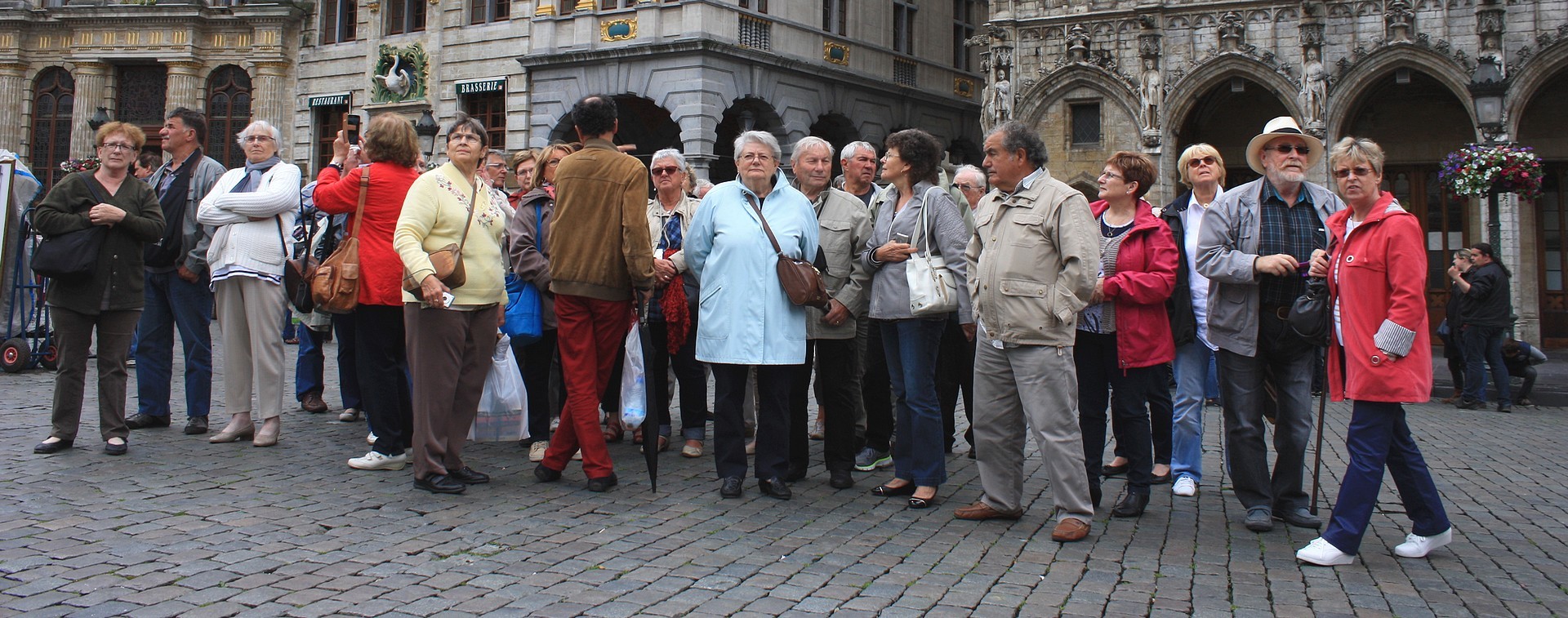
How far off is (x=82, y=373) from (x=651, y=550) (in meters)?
4.26

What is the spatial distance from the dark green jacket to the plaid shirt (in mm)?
6559

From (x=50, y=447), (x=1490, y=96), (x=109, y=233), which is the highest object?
(x=1490, y=96)

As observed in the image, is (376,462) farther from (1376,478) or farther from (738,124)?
(738,124)

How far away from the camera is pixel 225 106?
30.7m

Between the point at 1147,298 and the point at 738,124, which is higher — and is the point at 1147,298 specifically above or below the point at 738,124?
below

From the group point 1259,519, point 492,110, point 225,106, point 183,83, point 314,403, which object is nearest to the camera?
point 1259,519

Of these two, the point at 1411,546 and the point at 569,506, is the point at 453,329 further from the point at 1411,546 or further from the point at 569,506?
the point at 1411,546

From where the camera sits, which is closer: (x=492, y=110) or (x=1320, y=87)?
(x=1320, y=87)

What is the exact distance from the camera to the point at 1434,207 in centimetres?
2097

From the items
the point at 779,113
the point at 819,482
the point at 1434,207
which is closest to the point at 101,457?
the point at 819,482

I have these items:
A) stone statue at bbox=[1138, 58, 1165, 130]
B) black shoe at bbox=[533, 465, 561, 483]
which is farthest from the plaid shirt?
stone statue at bbox=[1138, 58, 1165, 130]

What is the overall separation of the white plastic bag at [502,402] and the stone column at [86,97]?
29.4 metres

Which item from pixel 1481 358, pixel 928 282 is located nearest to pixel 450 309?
pixel 928 282

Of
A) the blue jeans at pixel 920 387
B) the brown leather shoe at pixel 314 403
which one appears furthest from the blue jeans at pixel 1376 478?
the brown leather shoe at pixel 314 403
